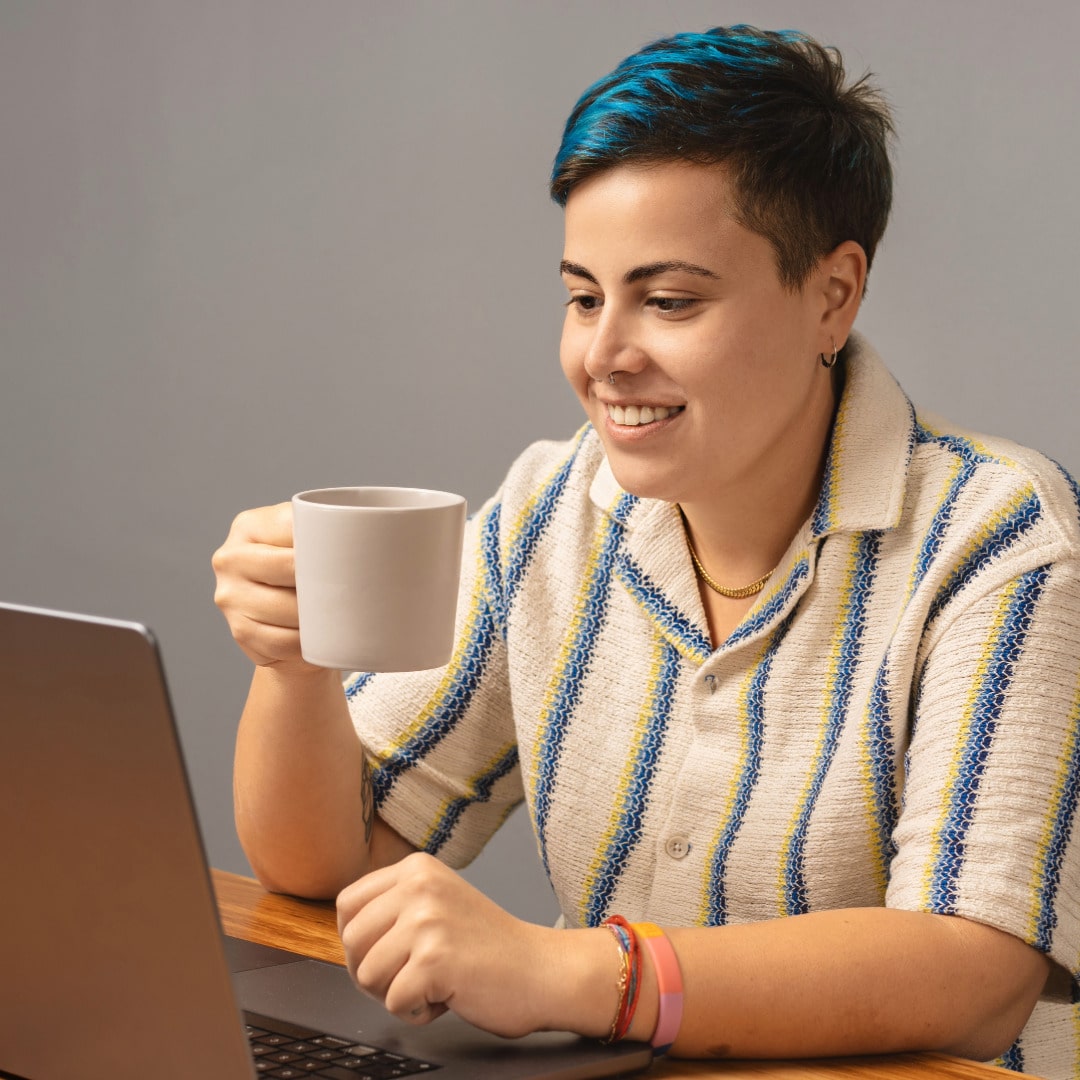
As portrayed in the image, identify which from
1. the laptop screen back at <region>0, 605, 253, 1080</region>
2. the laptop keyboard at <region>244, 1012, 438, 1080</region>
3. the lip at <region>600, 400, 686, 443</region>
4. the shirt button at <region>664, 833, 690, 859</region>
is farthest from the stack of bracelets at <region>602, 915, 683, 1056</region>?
the lip at <region>600, 400, 686, 443</region>

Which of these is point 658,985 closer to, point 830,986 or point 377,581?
point 830,986

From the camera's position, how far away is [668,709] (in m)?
1.29

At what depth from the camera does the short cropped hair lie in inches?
46.4

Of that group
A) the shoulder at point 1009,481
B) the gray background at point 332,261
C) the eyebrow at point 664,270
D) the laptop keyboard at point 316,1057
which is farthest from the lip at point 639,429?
the gray background at point 332,261

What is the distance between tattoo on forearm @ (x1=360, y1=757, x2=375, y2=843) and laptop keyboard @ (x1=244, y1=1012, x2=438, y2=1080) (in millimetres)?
421

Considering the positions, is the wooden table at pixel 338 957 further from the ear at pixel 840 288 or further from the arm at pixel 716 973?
the ear at pixel 840 288

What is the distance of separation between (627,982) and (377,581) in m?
0.29

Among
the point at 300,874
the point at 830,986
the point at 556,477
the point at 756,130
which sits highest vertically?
the point at 756,130

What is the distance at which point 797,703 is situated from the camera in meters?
1.23

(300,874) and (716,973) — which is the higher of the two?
(716,973)

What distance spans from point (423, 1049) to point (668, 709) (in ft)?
1.62

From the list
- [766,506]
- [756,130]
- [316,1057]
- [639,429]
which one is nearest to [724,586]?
[766,506]

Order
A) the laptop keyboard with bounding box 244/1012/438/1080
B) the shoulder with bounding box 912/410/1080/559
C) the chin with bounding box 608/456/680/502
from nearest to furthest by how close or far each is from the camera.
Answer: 1. the laptop keyboard with bounding box 244/1012/438/1080
2. the shoulder with bounding box 912/410/1080/559
3. the chin with bounding box 608/456/680/502

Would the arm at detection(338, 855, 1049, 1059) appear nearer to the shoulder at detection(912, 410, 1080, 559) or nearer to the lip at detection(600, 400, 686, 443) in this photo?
the shoulder at detection(912, 410, 1080, 559)
